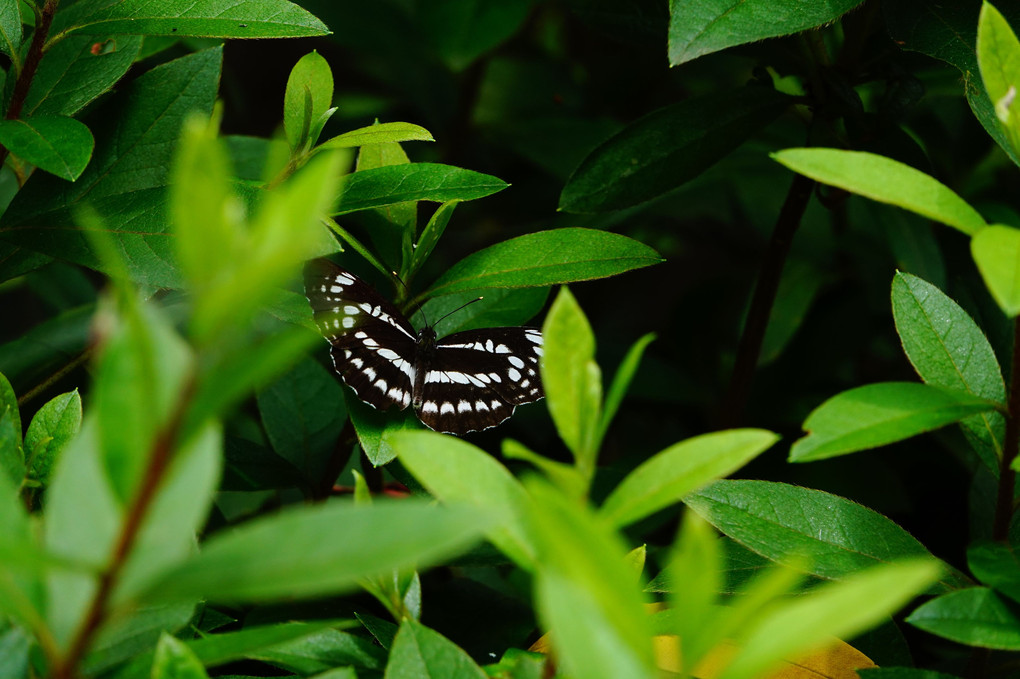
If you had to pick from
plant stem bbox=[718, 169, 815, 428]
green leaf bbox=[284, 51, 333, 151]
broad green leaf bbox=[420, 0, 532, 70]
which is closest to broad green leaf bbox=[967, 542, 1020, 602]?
plant stem bbox=[718, 169, 815, 428]

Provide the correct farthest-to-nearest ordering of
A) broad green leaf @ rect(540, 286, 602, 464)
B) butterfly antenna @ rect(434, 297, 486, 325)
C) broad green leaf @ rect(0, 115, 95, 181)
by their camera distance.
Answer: butterfly antenna @ rect(434, 297, 486, 325) < broad green leaf @ rect(0, 115, 95, 181) < broad green leaf @ rect(540, 286, 602, 464)

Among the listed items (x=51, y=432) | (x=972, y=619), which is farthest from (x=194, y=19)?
(x=972, y=619)

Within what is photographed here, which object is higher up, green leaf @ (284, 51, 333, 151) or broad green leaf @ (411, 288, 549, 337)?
green leaf @ (284, 51, 333, 151)

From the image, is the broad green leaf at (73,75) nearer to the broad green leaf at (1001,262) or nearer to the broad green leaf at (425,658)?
the broad green leaf at (425,658)

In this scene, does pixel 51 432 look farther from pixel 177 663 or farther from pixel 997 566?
pixel 997 566

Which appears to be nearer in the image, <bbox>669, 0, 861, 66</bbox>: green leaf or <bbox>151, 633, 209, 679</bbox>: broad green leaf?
<bbox>151, 633, 209, 679</bbox>: broad green leaf

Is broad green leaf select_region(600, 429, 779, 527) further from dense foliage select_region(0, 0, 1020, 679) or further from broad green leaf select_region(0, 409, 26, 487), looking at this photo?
broad green leaf select_region(0, 409, 26, 487)

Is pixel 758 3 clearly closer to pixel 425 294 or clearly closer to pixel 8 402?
pixel 425 294
